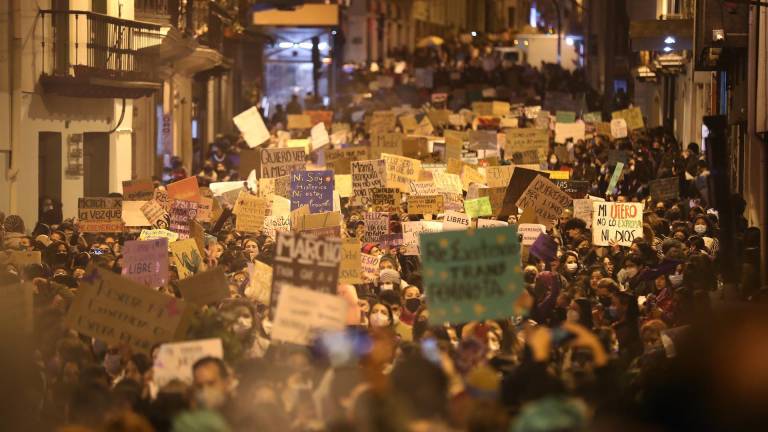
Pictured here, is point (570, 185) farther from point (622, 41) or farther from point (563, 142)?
point (622, 41)

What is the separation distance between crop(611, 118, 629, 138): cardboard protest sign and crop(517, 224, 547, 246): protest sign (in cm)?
1545

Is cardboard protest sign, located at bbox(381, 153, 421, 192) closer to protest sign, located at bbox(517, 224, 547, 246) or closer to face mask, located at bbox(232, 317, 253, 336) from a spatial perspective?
protest sign, located at bbox(517, 224, 547, 246)

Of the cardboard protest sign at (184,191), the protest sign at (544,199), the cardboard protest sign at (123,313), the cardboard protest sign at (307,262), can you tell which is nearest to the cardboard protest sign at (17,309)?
the cardboard protest sign at (123,313)

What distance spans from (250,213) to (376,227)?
1604mm

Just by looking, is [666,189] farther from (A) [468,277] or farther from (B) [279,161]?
(A) [468,277]

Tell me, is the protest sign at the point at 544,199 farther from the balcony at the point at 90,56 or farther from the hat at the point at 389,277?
the balcony at the point at 90,56

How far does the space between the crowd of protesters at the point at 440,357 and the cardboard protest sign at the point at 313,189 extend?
28.6 inches

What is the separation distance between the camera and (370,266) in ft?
57.2

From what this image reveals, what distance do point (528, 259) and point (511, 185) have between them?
291cm

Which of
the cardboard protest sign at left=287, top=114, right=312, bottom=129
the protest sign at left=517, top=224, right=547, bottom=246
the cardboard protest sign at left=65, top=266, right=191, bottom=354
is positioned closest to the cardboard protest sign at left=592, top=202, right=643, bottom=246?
the protest sign at left=517, top=224, right=547, bottom=246

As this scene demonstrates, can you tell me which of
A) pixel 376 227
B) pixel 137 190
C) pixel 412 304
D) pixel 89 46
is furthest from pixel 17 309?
pixel 89 46

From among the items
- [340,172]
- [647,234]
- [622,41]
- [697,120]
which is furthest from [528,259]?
[622,41]

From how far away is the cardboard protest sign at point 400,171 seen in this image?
79.4ft

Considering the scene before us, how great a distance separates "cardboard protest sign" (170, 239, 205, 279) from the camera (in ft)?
57.1
